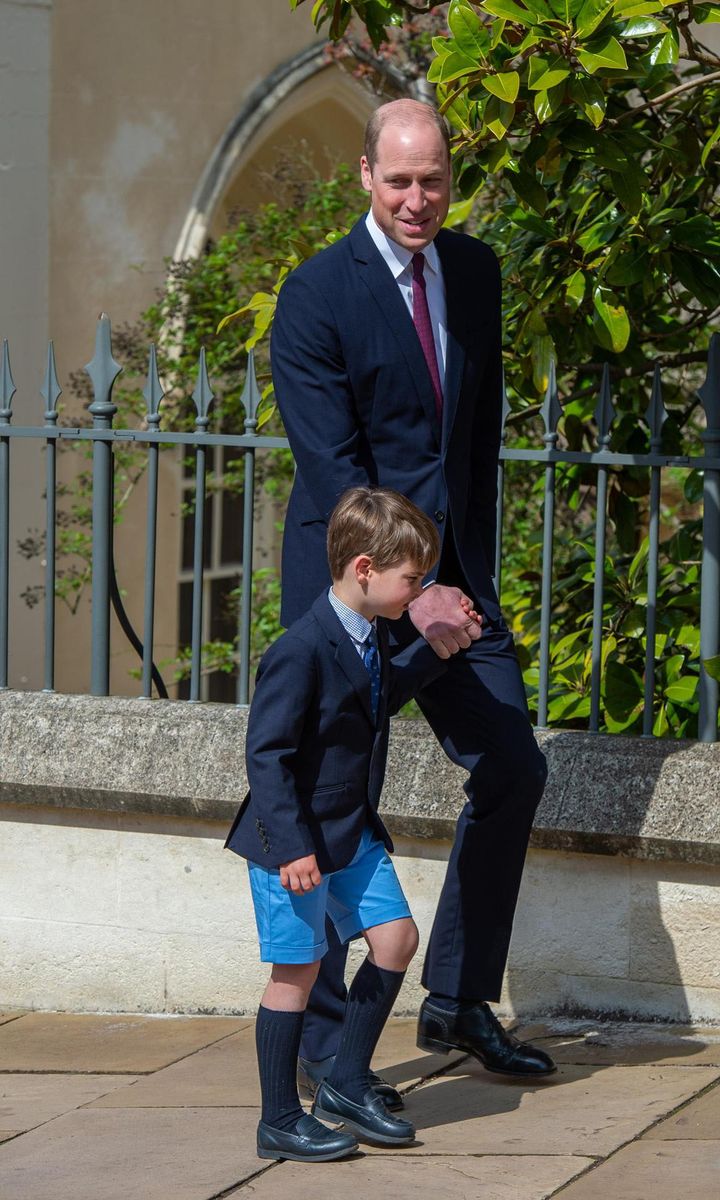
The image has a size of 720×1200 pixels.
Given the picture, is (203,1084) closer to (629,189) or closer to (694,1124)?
(694,1124)

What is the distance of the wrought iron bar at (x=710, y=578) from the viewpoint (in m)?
3.86

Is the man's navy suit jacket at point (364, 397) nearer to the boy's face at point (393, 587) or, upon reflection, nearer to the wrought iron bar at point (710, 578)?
the boy's face at point (393, 587)

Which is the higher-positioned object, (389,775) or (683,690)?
(683,690)

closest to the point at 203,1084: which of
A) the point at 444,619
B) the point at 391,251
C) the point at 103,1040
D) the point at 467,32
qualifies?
the point at 103,1040

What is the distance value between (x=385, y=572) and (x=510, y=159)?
1256 millimetres

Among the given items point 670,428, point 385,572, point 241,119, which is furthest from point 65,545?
point 385,572

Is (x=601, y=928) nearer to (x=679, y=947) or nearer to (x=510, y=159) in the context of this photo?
(x=679, y=947)

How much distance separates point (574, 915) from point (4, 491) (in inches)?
71.1

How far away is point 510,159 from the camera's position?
12.4ft

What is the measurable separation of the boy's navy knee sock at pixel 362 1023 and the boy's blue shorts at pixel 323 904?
0.10m

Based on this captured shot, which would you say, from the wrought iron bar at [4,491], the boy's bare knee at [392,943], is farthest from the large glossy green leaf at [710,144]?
the boy's bare knee at [392,943]

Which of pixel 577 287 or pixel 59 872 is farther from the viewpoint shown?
pixel 59 872

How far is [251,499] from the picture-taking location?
4.15 meters

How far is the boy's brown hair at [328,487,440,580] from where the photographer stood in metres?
2.96
